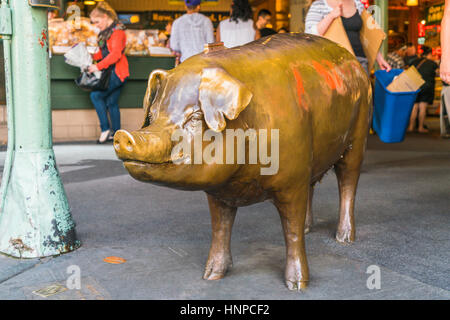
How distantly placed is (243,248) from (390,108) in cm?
252

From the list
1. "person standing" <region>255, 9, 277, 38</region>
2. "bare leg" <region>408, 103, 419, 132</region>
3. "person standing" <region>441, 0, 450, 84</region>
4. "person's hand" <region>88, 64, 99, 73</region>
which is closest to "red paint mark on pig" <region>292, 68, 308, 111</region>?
"person standing" <region>441, 0, 450, 84</region>

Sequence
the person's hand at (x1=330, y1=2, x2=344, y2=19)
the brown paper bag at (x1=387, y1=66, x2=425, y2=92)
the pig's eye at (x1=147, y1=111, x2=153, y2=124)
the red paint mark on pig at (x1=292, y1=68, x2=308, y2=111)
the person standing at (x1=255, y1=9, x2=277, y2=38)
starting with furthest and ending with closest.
A: 1. the person standing at (x1=255, y1=9, x2=277, y2=38)
2. the brown paper bag at (x1=387, y1=66, x2=425, y2=92)
3. the person's hand at (x1=330, y1=2, x2=344, y2=19)
4. the red paint mark on pig at (x1=292, y1=68, x2=308, y2=111)
5. the pig's eye at (x1=147, y1=111, x2=153, y2=124)

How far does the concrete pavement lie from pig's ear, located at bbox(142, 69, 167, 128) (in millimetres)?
796

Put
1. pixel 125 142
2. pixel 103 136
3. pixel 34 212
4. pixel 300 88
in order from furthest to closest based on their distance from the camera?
pixel 103 136 → pixel 34 212 → pixel 300 88 → pixel 125 142

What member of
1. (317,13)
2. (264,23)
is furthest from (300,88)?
(264,23)

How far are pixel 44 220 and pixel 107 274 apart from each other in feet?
1.86

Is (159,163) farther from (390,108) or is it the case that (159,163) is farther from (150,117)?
(390,108)

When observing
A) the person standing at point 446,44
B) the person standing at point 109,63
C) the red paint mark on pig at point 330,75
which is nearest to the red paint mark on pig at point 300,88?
the red paint mark on pig at point 330,75

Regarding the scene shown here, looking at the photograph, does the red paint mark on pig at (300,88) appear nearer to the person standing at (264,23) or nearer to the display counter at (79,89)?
the person standing at (264,23)

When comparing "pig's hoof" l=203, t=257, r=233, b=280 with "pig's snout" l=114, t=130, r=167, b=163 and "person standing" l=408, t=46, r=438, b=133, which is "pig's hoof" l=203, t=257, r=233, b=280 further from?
"person standing" l=408, t=46, r=438, b=133

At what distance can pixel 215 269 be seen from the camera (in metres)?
2.44

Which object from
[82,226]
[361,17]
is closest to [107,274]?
[82,226]

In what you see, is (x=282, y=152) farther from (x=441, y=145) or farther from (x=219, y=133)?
(x=441, y=145)

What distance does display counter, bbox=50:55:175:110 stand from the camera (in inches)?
316
